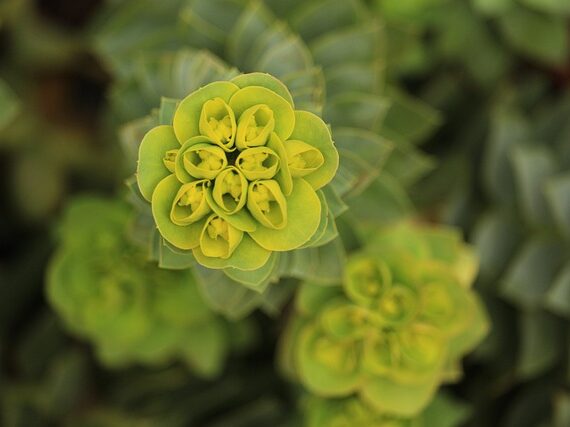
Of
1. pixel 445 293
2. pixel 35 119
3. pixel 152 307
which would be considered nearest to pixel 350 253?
pixel 445 293

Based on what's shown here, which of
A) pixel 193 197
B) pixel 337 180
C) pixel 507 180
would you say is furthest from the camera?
pixel 507 180

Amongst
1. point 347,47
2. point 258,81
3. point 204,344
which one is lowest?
point 204,344

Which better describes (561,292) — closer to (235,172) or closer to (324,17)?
(324,17)

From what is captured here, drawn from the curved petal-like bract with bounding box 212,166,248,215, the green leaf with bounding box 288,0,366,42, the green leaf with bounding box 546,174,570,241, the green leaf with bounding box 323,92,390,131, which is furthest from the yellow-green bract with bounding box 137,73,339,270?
the green leaf with bounding box 546,174,570,241

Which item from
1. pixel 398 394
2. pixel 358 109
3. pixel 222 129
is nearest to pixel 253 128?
pixel 222 129

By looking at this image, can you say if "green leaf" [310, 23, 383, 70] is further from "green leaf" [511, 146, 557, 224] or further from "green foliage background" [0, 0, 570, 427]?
"green leaf" [511, 146, 557, 224]

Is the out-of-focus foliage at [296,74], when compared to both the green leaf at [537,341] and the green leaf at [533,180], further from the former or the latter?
the green leaf at [537,341]

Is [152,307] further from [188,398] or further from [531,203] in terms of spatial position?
[531,203]
